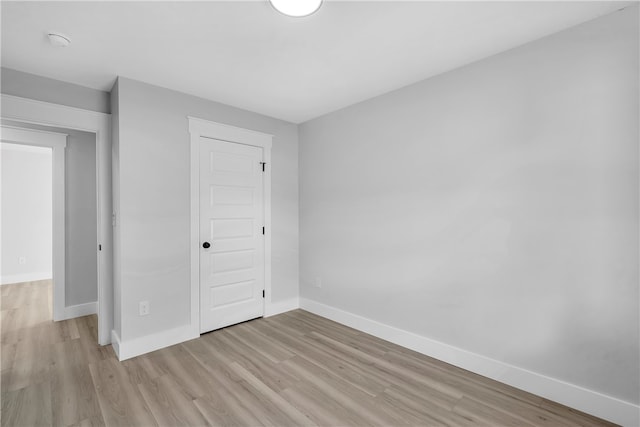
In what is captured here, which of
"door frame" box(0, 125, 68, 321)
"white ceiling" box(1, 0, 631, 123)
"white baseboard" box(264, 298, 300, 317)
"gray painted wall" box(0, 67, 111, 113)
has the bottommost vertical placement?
"white baseboard" box(264, 298, 300, 317)

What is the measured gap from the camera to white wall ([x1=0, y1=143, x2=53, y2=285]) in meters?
5.36

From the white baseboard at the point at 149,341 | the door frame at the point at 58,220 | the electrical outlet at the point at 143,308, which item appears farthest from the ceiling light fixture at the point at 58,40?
the white baseboard at the point at 149,341

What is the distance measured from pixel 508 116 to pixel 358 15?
1.36 metres

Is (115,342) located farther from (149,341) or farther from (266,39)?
(266,39)

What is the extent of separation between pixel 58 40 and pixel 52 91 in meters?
0.86

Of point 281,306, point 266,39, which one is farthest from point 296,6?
point 281,306

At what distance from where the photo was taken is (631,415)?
177cm

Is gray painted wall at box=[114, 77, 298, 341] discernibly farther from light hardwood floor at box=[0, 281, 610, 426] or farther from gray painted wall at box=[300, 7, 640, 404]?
gray painted wall at box=[300, 7, 640, 404]

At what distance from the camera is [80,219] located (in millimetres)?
3891

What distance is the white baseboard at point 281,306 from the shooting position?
379cm

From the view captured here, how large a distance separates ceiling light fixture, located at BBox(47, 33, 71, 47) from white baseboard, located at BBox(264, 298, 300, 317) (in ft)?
10.3

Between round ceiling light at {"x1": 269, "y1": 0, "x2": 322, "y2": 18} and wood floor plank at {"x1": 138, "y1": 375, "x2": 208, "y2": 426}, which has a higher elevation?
round ceiling light at {"x1": 269, "y1": 0, "x2": 322, "y2": 18}

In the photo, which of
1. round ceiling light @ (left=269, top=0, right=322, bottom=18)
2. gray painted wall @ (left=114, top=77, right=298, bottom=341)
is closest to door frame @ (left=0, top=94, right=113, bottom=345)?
gray painted wall @ (left=114, top=77, right=298, bottom=341)

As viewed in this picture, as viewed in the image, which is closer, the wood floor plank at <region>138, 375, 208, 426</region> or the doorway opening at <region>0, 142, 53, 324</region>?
the wood floor plank at <region>138, 375, 208, 426</region>
